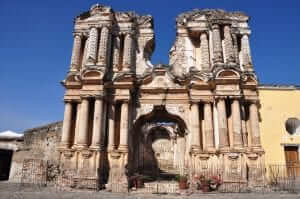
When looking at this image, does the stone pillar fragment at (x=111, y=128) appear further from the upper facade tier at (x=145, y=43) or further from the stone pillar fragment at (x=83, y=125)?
the upper facade tier at (x=145, y=43)

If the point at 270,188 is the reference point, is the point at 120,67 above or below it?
above

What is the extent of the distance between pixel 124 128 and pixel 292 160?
8383 mm

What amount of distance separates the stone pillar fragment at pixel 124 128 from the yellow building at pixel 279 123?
669 centimetres

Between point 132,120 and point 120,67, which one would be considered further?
point 120,67

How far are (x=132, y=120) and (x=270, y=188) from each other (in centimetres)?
698

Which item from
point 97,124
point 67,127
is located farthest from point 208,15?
point 67,127

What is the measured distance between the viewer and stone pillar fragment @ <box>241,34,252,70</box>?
14.0 m

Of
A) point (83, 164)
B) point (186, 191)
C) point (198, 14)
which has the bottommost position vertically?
point (186, 191)

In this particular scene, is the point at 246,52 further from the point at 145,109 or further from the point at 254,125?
the point at 145,109

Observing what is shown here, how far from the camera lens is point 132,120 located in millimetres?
13586

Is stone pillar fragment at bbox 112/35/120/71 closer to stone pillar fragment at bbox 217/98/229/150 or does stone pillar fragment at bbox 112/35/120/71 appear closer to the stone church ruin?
the stone church ruin

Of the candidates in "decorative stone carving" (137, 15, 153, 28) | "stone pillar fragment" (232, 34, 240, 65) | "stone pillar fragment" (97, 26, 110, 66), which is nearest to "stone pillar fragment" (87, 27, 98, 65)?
"stone pillar fragment" (97, 26, 110, 66)

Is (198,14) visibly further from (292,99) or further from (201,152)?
(201,152)

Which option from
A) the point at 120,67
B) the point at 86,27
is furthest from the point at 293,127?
the point at 86,27
